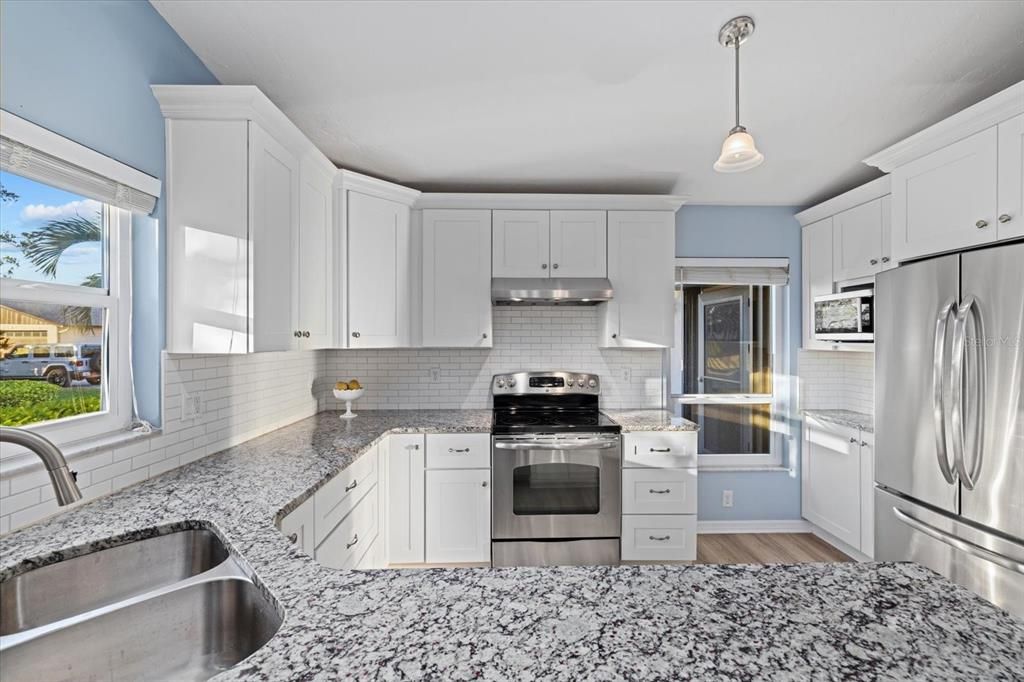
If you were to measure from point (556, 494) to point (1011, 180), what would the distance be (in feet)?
8.14

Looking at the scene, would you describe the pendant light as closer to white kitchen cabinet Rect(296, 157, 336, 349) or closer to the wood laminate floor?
white kitchen cabinet Rect(296, 157, 336, 349)

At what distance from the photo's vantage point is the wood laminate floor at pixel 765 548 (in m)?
3.13

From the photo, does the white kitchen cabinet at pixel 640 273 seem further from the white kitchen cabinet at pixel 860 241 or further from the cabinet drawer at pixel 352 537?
the cabinet drawer at pixel 352 537

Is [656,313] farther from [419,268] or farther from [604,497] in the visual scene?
[419,268]

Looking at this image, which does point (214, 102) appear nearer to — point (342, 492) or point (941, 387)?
point (342, 492)

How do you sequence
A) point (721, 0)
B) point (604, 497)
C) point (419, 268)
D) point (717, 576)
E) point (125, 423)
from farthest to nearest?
point (419, 268), point (604, 497), point (125, 423), point (721, 0), point (717, 576)

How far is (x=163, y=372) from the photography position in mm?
1782

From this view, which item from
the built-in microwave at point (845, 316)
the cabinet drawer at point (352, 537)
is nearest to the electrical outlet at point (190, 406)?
the cabinet drawer at point (352, 537)

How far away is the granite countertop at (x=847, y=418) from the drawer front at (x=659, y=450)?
3.41 feet

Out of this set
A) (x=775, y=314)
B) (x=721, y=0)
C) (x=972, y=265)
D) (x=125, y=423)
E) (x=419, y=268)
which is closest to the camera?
(x=721, y=0)

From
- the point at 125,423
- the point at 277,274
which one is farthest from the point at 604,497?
the point at 125,423

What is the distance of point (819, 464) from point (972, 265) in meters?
1.95

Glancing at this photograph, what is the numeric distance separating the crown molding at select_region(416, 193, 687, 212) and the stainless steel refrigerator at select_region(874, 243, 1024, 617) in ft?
4.60

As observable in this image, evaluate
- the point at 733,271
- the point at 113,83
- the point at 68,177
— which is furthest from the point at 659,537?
the point at 113,83
